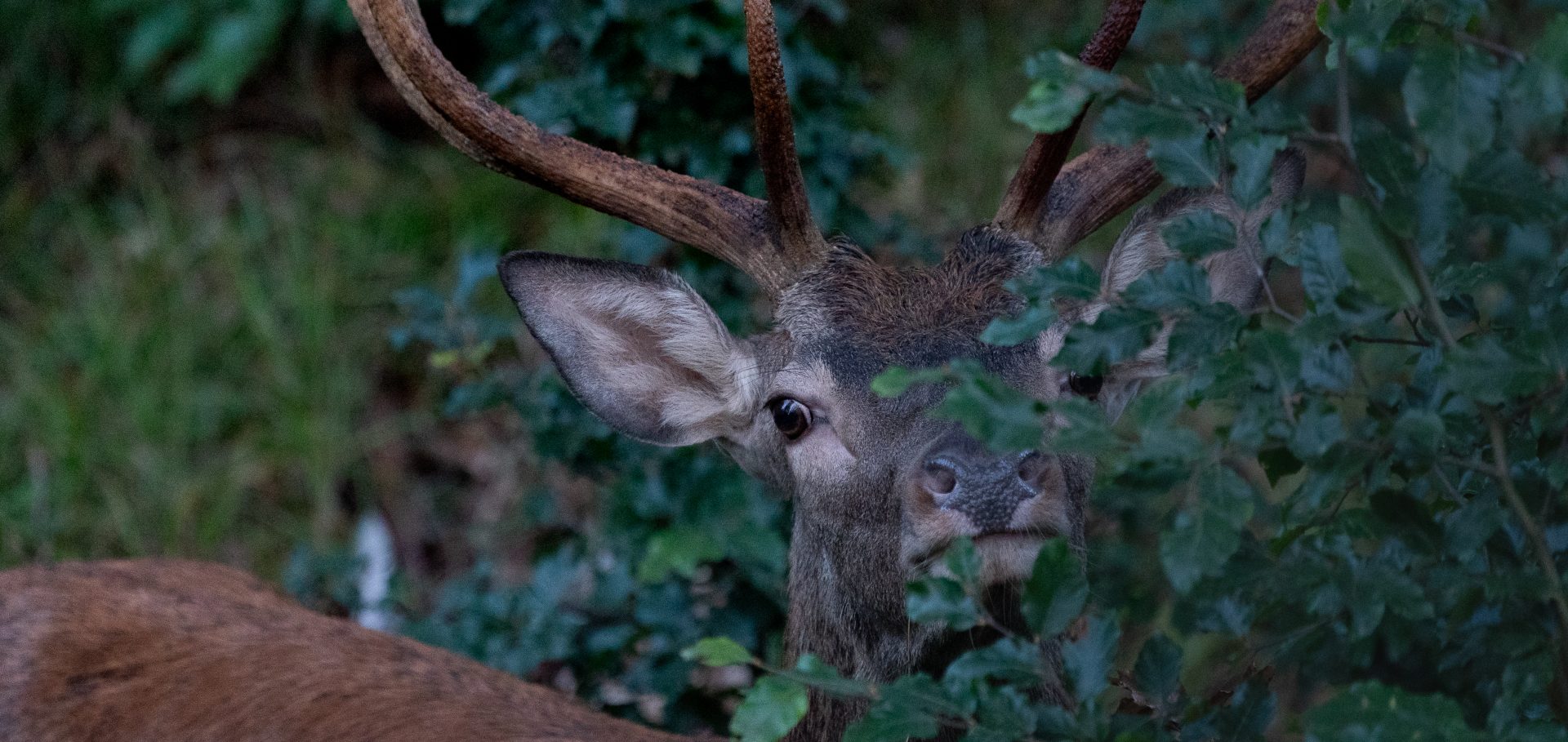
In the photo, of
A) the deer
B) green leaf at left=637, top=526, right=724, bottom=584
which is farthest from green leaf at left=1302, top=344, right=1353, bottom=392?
green leaf at left=637, top=526, right=724, bottom=584

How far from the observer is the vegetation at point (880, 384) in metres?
2.12

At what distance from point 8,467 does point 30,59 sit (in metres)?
2.51

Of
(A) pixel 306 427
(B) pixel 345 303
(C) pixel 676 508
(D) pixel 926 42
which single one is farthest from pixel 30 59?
(C) pixel 676 508

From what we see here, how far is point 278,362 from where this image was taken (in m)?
6.71

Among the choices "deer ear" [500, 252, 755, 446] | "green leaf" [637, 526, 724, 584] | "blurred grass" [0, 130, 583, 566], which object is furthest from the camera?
"blurred grass" [0, 130, 583, 566]

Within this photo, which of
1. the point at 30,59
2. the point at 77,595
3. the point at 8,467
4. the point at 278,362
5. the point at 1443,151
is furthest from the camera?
the point at 30,59

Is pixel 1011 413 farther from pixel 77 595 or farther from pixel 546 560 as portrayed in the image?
pixel 546 560

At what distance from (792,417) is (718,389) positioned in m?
0.40

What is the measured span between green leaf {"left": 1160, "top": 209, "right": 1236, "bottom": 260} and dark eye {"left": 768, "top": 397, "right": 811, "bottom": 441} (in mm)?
1280

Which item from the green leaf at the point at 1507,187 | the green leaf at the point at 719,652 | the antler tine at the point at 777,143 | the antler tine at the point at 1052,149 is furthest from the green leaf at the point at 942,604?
the antler tine at the point at 777,143

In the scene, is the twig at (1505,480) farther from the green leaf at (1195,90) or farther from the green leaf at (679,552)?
the green leaf at (679,552)

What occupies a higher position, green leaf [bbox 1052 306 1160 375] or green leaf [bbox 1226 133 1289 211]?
green leaf [bbox 1226 133 1289 211]

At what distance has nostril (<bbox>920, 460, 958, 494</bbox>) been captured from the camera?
9.50ft

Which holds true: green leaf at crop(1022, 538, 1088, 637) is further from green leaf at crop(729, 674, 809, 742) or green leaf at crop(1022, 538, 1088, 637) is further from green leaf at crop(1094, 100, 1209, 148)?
green leaf at crop(1094, 100, 1209, 148)
